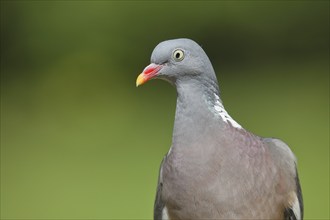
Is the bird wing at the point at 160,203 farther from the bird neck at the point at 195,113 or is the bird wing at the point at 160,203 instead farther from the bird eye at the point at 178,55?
the bird eye at the point at 178,55

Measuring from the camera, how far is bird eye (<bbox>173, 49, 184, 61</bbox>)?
1448mm

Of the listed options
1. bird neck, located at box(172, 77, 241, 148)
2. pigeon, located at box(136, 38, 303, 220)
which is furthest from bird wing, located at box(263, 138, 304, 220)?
bird neck, located at box(172, 77, 241, 148)

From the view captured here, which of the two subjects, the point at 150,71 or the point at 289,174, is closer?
the point at 150,71

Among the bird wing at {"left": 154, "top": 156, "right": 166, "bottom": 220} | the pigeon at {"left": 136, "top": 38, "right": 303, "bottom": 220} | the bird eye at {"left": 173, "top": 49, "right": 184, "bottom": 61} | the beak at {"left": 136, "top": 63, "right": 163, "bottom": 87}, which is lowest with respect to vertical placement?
the bird wing at {"left": 154, "top": 156, "right": 166, "bottom": 220}

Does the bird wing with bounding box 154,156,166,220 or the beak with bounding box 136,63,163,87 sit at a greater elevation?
the beak with bounding box 136,63,163,87

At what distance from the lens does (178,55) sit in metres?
1.45

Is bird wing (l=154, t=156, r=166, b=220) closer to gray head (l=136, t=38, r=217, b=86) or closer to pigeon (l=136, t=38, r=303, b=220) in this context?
pigeon (l=136, t=38, r=303, b=220)

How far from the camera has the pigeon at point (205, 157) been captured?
4.72 feet

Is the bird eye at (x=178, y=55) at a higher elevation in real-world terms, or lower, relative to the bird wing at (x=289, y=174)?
higher

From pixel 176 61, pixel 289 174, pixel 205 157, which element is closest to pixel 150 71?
pixel 176 61

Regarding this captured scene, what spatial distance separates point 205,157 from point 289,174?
0.74ft

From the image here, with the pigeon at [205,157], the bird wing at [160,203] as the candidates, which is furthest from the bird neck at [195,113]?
the bird wing at [160,203]

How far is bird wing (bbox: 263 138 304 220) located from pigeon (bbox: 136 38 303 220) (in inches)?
1.4

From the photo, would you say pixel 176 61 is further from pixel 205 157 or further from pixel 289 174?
pixel 289 174
